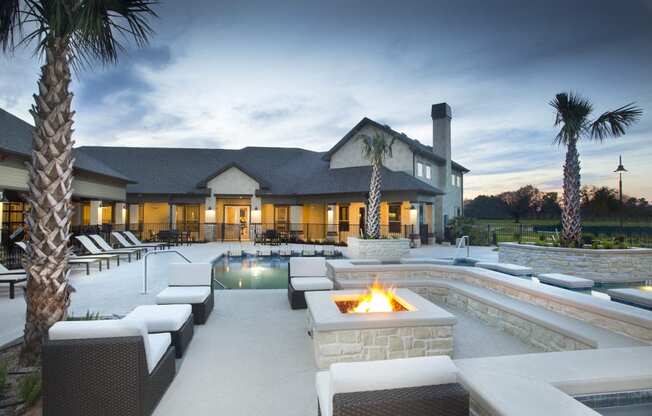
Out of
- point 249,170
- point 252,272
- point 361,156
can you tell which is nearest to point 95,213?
point 249,170

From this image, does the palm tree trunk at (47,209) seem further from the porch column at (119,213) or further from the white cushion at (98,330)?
the porch column at (119,213)

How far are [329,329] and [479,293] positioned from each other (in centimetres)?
395

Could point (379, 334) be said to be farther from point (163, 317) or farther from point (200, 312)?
point (200, 312)

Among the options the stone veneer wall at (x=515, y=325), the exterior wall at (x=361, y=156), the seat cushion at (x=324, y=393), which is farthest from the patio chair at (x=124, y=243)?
the seat cushion at (x=324, y=393)

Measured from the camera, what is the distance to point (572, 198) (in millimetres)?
12172

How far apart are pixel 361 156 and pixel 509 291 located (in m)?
Result: 16.0

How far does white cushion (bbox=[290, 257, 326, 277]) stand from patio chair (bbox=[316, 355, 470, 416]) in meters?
5.45

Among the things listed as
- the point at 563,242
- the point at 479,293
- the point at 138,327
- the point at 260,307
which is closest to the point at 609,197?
the point at 563,242

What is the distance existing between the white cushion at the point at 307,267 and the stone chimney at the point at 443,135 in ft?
56.8

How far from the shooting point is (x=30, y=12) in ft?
13.4

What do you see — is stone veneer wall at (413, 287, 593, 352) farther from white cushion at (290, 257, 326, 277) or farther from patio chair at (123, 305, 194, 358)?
patio chair at (123, 305, 194, 358)

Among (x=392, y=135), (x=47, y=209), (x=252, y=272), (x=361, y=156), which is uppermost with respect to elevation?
(x=392, y=135)

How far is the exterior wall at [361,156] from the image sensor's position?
20.4 m

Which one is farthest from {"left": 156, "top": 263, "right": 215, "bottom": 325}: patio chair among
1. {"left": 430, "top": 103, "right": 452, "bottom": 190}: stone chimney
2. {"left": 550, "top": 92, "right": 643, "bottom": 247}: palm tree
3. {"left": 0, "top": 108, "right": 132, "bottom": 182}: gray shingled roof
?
{"left": 430, "top": 103, "right": 452, "bottom": 190}: stone chimney
